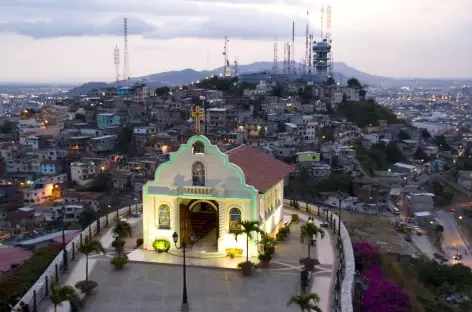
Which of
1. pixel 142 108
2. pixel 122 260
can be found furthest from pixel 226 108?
pixel 122 260

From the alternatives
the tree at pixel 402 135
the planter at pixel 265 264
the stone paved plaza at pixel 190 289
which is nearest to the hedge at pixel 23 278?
the stone paved plaza at pixel 190 289

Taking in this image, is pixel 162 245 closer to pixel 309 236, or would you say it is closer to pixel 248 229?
pixel 248 229

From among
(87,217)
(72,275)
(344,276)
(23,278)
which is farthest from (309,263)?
(87,217)

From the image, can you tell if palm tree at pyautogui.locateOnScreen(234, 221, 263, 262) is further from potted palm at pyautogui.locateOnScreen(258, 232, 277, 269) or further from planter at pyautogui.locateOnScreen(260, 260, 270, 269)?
planter at pyautogui.locateOnScreen(260, 260, 270, 269)

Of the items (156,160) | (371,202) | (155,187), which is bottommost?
(371,202)

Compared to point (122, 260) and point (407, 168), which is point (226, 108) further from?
point (122, 260)

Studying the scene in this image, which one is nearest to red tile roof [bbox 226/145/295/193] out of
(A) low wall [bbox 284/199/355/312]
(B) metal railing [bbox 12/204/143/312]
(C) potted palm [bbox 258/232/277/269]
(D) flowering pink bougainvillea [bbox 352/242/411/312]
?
(C) potted palm [bbox 258/232/277/269]
